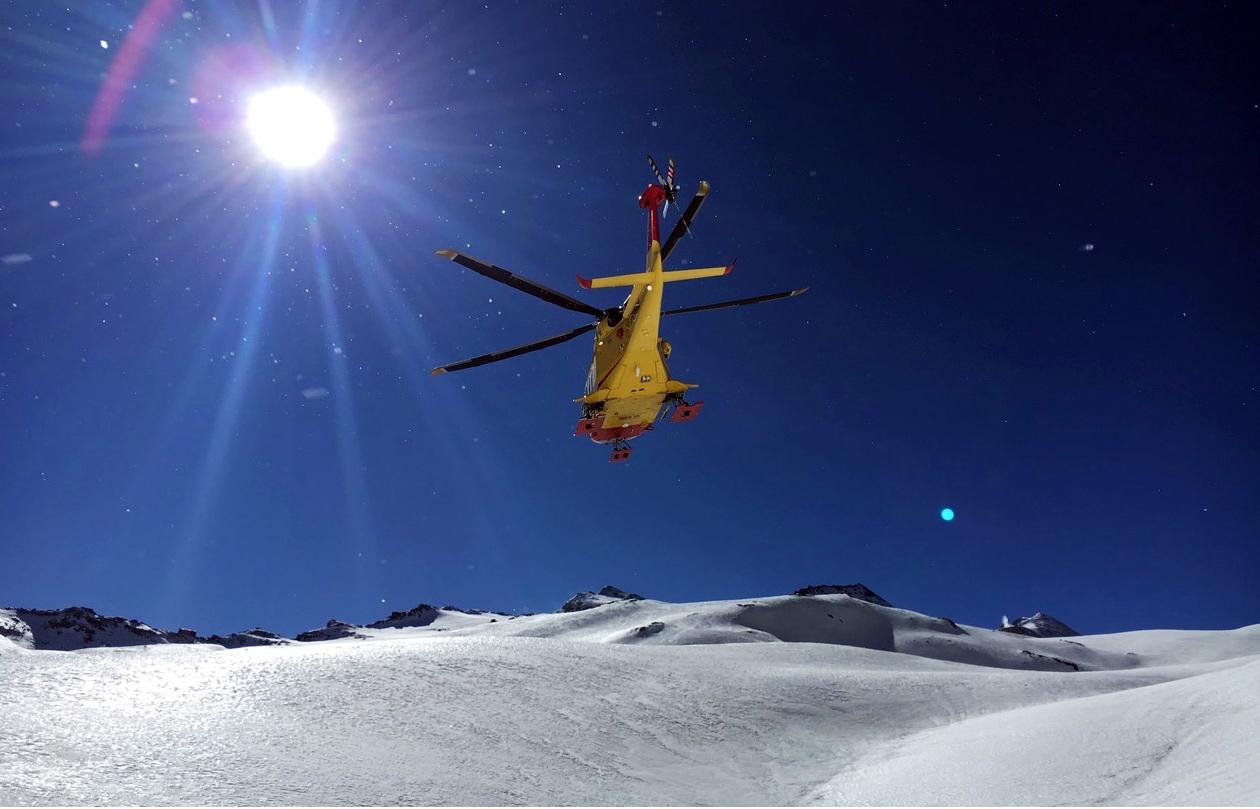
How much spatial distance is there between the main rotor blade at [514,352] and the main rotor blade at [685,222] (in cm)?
429

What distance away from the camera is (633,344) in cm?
2141

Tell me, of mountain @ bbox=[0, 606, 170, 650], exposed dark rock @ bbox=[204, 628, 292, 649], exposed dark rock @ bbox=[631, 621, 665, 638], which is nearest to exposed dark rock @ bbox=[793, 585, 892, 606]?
exposed dark rock @ bbox=[631, 621, 665, 638]

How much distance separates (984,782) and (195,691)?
52.3 ft

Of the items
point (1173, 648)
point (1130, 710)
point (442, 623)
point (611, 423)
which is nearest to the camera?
point (1130, 710)

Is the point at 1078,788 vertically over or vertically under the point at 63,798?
under

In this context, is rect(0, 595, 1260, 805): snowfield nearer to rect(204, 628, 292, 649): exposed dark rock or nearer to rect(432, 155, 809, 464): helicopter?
rect(432, 155, 809, 464): helicopter

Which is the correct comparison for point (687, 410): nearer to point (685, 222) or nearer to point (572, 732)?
point (685, 222)

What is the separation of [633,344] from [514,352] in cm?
419

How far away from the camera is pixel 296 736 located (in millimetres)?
13078

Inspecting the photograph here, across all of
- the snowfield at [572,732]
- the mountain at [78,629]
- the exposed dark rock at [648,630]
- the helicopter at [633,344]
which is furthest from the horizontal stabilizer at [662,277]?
the mountain at [78,629]

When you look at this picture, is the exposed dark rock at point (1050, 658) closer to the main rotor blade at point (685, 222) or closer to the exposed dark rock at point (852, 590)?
the main rotor blade at point (685, 222)

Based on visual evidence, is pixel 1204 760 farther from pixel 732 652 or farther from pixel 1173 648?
pixel 1173 648

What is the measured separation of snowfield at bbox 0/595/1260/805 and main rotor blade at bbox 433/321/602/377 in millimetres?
8949

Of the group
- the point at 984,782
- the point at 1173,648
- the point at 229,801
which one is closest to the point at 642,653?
the point at 984,782
